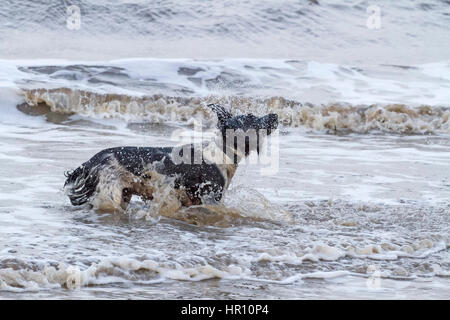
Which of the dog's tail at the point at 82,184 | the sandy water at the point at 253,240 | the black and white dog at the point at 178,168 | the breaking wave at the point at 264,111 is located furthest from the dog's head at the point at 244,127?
the breaking wave at the point at 264,111

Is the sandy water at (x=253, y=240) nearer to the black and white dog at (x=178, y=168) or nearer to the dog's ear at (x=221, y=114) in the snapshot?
the black and white dog at (x=178, y=168)

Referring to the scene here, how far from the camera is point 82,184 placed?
6.48m

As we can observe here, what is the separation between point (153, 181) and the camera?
635 centimetres

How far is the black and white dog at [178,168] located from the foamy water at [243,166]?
17 centimetres

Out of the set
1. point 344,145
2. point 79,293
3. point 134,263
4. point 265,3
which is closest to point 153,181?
point 134,263

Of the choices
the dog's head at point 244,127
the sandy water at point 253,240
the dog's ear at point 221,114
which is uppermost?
the dog's ear at point 221,114

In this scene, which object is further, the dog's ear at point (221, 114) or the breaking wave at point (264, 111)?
the breaking wave at point (264, 111)

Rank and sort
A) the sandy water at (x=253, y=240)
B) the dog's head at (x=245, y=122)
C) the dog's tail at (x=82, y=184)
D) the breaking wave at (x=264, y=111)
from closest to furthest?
the sandy water at (x=253, y=240) → the dog's head at (x=245, y=122) → the dog's tail at (x=82, y=184) → the breaking wave at (x=264, y=111)

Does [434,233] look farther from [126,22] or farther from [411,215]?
[126,22]

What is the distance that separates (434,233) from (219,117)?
1.88 meters

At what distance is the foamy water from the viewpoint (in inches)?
196

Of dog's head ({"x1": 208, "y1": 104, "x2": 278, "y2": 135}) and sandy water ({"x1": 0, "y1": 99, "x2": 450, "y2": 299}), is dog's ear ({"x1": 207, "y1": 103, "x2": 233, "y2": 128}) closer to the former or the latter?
dog's head ({"x1": 208, "y1": 104, "x2": 278, "y2": 135})

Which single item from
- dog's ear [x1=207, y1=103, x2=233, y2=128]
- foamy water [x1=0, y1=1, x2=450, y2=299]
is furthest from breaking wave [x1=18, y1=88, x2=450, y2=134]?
A: dog's ear [x1=207, y1=103, x2=233, y2=128]

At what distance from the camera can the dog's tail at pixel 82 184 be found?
6.39 meters
